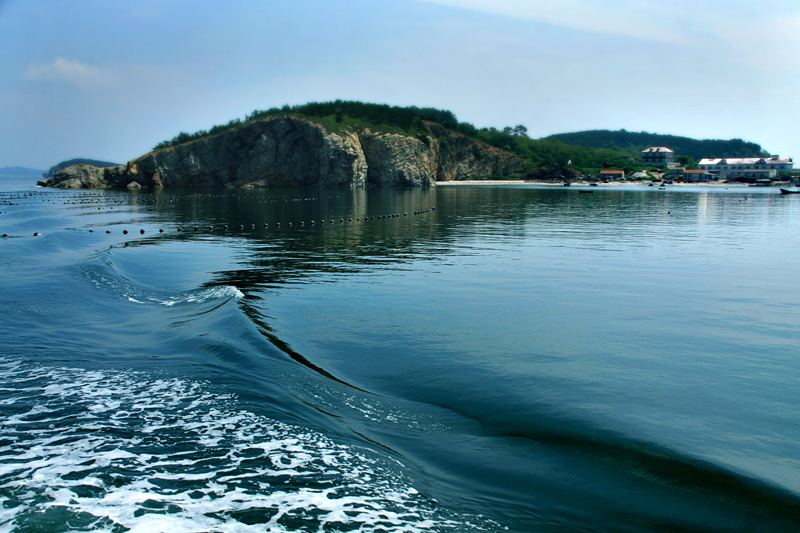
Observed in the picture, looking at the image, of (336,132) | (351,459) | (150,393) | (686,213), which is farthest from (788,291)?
(336,132)

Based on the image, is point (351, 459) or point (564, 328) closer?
point (351, 459)

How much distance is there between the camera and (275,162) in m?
151

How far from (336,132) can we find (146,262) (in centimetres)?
12910

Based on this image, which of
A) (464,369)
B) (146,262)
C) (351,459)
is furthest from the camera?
(146,262)

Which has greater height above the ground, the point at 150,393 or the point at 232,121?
the point at 232,121

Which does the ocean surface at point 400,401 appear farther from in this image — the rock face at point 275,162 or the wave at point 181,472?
the rock face at point 275,162

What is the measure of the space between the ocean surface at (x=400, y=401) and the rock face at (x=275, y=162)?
127457 mm

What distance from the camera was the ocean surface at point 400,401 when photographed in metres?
6.73

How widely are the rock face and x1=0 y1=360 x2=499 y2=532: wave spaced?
138 m

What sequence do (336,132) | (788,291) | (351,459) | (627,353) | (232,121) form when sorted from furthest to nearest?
1. (232,121)
2. (336,132)
3. (788,291)
4. (627,353)
5. (351,459)

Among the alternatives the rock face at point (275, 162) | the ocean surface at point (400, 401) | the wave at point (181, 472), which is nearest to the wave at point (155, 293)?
the ocean surface at point (400, 401)

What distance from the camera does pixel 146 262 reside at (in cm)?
2677

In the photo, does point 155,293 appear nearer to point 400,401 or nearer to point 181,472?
point 400,401

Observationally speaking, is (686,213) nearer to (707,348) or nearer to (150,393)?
(707,348)
